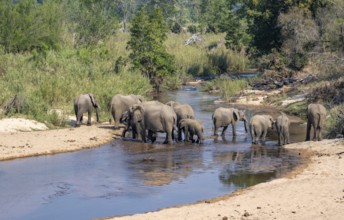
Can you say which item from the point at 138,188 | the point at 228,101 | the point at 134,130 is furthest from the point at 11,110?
the point at 228,101

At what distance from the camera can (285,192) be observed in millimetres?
14148

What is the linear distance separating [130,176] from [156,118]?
Answer: 5.50 m

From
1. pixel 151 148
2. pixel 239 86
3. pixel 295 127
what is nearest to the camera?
pixel 151 148

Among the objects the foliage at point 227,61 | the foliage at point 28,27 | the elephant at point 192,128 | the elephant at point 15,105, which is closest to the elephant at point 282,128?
the elephant at point 192,128

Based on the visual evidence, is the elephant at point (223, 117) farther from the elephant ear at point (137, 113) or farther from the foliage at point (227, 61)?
the foliage at point (227, 61)

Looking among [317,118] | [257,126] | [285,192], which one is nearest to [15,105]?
[257,126]

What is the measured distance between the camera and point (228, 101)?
37188 millimetres

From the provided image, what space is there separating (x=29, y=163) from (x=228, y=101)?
1966 cm

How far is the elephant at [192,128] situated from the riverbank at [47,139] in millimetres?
2635

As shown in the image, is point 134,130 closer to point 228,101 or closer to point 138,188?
point 138,188

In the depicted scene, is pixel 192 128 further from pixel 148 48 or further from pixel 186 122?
pixel 148 48

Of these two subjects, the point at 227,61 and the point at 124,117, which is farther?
the point at 227,61

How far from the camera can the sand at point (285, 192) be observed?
12.4 meters

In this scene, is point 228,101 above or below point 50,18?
below
